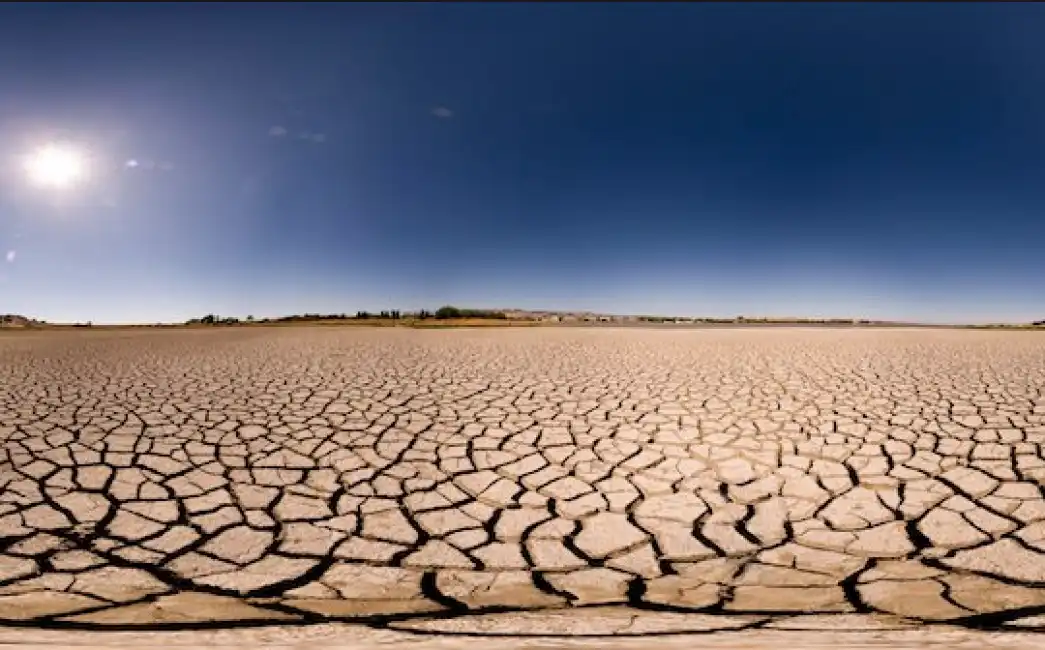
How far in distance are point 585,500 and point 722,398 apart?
2826 mm

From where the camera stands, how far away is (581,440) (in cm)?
341

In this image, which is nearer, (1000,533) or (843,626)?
(843,626)

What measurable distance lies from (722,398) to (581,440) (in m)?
1.98

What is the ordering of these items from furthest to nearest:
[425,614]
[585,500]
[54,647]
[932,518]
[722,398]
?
[722,398]
[585,500]
[932,518]
[425,614]
[54,647]

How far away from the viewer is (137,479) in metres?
2.61

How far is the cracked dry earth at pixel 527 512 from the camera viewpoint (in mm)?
1447

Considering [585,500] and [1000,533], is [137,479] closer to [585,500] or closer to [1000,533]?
[585,500]

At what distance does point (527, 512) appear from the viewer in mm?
2254

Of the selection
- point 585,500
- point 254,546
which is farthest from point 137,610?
point 585,500

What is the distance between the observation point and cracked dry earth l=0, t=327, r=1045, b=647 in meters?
1.45

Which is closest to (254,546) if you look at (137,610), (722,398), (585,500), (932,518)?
(137,610)

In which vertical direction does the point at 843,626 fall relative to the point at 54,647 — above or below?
below

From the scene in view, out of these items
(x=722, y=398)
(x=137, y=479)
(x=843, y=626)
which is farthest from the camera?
(x=722, y=398)

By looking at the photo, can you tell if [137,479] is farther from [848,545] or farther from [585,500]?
[848,545]
